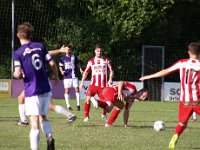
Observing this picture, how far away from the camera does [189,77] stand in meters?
10.9

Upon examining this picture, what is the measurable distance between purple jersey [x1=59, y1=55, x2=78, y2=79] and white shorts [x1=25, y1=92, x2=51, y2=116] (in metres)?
13.4

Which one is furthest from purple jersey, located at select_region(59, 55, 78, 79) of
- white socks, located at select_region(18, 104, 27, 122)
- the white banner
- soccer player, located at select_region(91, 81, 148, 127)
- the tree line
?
the white banner

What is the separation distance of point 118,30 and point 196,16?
6.04m

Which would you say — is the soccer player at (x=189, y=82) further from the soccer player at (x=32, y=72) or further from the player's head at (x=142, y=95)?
the player's head at (x=142, y=95)

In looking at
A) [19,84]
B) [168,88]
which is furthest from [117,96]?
[168,88]

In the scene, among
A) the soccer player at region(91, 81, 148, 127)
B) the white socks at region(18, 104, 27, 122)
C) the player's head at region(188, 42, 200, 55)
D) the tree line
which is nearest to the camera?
the player's head at region(188, 42, 200, 55)

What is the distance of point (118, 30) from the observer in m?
33.0

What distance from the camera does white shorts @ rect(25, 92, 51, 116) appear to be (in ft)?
29.1

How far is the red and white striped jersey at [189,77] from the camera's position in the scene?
10805mm

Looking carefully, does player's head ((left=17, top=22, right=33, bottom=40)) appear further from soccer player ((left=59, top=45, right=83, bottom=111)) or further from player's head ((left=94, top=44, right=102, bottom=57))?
soccer player ((left=59, top=45, right=83, bottom=111))

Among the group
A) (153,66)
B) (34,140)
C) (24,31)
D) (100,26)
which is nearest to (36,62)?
(24,31)

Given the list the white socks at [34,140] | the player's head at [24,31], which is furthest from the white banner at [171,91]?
the white socks at [34,140]

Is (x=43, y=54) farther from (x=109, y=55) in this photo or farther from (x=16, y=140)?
(x=109, y=55)

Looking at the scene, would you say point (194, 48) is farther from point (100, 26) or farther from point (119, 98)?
point (100, 26)
